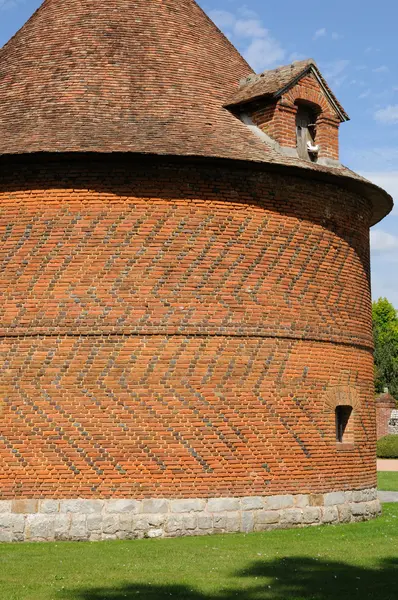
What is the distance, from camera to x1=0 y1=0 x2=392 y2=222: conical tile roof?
14.1 m

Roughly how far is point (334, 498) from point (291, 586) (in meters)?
5.29

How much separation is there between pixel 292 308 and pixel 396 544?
13.8ft

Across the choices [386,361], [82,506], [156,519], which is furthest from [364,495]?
[386,361]

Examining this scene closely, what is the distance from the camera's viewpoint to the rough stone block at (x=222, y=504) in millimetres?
13336

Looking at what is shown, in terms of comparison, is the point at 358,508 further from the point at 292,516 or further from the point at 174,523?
the point at 174,523

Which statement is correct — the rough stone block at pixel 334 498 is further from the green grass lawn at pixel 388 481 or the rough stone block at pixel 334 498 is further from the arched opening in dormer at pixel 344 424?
the green grass lawn at pixel 388 481

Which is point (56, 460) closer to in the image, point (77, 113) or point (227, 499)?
point (227, 499)

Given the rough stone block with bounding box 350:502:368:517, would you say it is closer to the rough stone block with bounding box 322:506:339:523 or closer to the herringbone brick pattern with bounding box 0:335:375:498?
the rough stone block with bounding box 322:506:339:523

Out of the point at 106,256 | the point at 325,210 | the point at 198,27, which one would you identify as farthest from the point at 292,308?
the point at 198,27

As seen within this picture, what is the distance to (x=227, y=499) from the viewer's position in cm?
1344

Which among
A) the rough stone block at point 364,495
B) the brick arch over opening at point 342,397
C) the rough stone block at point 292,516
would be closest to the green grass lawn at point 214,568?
the rough stone block at point 292,516

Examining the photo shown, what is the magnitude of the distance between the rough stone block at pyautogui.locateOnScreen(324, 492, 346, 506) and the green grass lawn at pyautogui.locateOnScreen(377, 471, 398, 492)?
798cm

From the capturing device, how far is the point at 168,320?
44.5 ft

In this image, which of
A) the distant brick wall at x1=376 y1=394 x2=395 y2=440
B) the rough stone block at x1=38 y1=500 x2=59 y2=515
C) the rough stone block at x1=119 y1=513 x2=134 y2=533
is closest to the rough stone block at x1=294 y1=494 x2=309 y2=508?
the rough stone block at x1=119 y1=513 x2=134 y2=533
